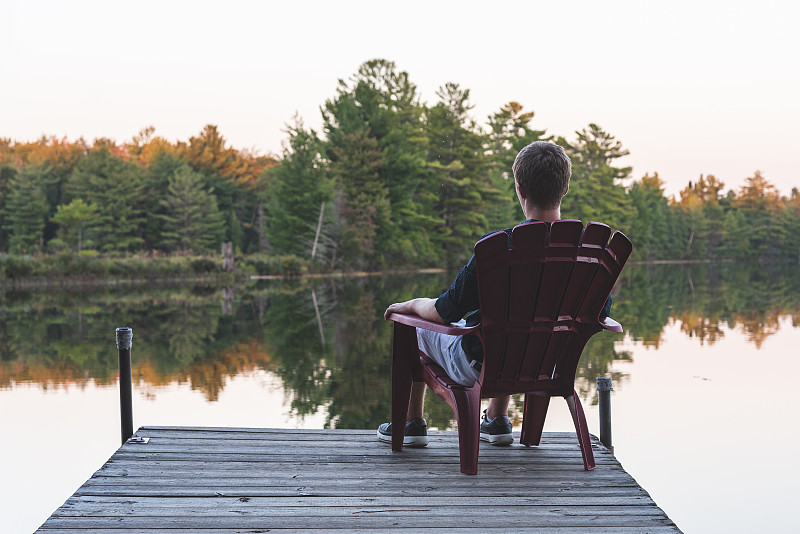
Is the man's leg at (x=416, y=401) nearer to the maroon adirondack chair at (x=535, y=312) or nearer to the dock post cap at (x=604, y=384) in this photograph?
the maroon adirondack chair at (x=535, y=312)

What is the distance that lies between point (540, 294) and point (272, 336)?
9071mm

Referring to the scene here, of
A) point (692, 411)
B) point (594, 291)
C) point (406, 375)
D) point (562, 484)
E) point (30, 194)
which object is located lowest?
point (692, 411)

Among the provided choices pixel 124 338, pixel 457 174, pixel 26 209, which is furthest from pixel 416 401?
pixel 26 209

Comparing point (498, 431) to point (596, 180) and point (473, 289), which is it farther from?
point (596, 180)

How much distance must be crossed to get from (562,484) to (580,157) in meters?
50.3

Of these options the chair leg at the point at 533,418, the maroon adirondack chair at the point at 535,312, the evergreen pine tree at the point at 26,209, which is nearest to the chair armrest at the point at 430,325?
the maroon adirondack chair at the point at 535,312

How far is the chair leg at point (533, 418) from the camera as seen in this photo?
349 cm

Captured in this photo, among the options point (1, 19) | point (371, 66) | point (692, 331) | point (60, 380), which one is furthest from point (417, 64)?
point (60, 380)

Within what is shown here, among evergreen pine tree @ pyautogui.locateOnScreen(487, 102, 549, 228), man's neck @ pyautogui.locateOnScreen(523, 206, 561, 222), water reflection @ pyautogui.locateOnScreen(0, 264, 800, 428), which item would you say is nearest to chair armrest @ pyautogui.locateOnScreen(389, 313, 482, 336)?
man's neck @ pyautogui.locateOnScreen(523, 206, 561, 222)

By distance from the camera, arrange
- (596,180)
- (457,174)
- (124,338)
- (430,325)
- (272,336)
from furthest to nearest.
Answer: (596,180), (457,174), (272,336), (124,338), (430,325)

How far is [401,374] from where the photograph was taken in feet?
11.2

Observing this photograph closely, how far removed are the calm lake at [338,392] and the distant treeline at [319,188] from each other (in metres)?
18.4

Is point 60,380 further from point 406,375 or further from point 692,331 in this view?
point 692,331

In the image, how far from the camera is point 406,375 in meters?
3.42
